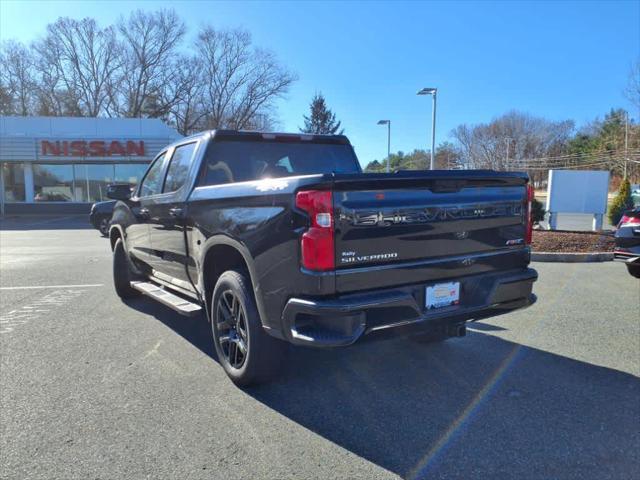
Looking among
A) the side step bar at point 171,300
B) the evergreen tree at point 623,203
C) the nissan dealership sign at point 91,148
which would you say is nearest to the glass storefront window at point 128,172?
the nissan dealership sign at point 91,148

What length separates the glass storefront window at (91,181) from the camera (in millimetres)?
25688

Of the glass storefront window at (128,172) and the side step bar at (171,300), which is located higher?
the glass storefront window at (128,172)

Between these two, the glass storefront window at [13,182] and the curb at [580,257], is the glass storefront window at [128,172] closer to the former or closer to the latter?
the glass storefront window at [13,182]

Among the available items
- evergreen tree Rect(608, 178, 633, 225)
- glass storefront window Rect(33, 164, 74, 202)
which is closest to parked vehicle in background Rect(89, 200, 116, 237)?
glass storefront window Rect(33, 164, 74, 202)

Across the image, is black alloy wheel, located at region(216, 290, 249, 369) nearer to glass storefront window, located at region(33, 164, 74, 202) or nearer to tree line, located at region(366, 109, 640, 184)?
glass storefront window, located at region(33, 164, 74, 202)

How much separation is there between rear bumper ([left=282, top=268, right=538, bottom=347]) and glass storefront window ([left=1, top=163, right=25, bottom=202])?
2911 centimetres

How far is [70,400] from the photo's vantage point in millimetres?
3377

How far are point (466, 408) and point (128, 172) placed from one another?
25919 millimetres

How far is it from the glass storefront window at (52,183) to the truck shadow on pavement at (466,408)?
2557cm

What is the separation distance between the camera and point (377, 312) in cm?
293

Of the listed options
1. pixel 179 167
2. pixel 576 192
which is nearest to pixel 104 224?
pixel 179 167

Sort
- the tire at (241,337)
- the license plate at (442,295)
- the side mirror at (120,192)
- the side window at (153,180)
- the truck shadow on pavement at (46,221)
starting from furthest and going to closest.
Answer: the truck shadow on pavement at (46,221) → the side mirror at (120,192) → the side window at (153,180) → the tire at (241,337) → the license plate at (442,295)

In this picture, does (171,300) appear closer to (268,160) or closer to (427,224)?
(268,160)

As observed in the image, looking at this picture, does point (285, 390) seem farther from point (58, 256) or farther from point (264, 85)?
point (264, 85)
